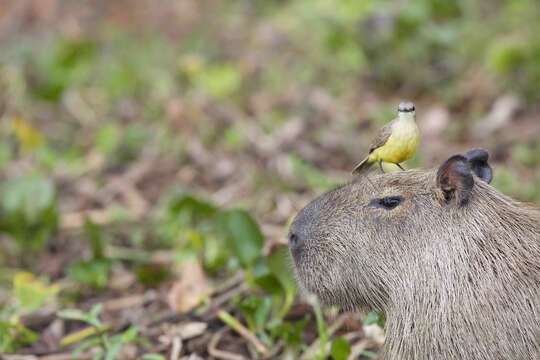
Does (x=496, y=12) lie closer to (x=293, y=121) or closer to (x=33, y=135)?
(x=293, y=121)

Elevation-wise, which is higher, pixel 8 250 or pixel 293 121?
pixel 293 121

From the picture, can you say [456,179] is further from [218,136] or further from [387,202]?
[218,136]

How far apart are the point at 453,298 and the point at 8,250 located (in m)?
4.17

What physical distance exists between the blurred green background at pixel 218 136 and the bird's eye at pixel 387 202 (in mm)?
835

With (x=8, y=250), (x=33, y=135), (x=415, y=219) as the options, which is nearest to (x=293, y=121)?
(x=33, y=135)

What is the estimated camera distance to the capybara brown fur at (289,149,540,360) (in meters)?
3.38

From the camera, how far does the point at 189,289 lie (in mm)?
5371

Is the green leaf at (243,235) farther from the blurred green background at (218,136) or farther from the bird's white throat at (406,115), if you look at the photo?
the bird's white throat at (406,115)

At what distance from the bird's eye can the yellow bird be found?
0.59ft

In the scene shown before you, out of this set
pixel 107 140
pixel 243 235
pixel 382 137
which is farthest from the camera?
pixel 107 140

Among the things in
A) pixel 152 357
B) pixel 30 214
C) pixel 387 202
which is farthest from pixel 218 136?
pixel 387 202

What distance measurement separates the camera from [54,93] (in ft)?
29.8

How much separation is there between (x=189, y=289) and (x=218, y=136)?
320cm

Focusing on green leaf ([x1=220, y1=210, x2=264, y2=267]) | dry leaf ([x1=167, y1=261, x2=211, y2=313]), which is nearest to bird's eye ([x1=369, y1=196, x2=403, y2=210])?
green leaf ([x1=220, y1=210, x2=264, y2=267])
